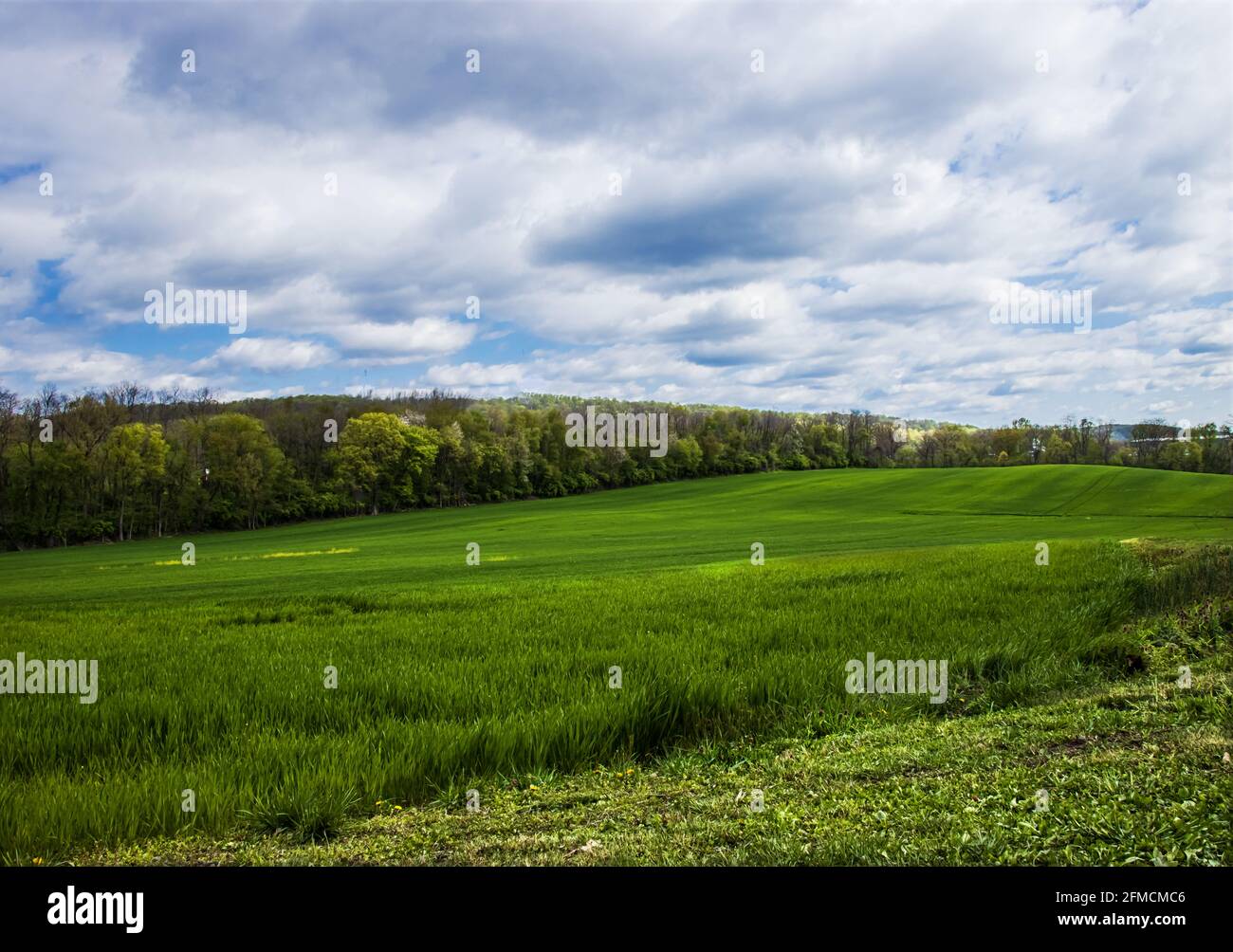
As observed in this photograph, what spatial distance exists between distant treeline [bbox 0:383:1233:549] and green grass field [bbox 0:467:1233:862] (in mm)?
47324

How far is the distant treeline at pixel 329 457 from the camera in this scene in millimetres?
66625

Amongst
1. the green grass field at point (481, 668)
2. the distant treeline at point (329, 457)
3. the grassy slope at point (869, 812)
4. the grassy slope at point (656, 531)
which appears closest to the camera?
the grassy slope at point (869, 812)

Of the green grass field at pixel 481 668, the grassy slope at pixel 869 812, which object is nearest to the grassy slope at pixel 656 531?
the green grass field at pixel 481 668

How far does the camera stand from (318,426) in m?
92.2

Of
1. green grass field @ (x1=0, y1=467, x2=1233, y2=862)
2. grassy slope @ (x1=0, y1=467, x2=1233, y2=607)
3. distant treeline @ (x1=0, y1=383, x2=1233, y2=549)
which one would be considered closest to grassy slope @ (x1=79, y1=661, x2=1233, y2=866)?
green grass field @ (x1=0, y1=467, x2=1233, y2=862)

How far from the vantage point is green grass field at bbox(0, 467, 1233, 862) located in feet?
20.5

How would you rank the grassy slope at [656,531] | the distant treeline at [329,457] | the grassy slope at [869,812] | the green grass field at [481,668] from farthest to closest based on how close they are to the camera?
the distant treeline at [329,457] < the grassy slope at [656,531] < the green grass field at [481,668] < the grassy slope at [869,812]

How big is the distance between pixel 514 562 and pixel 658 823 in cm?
2599

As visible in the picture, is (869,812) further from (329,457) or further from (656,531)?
(329,457)

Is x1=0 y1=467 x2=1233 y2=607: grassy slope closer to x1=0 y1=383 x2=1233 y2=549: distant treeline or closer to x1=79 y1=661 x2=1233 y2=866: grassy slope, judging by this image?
x1=0 y1=383 x2=1233 y2=549: distant treeline

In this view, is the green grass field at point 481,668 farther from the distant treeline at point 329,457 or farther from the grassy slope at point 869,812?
the distant treeline at point 329,457

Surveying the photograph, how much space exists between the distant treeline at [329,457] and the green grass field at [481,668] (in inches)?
1863

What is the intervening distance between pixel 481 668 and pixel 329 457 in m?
81.7
